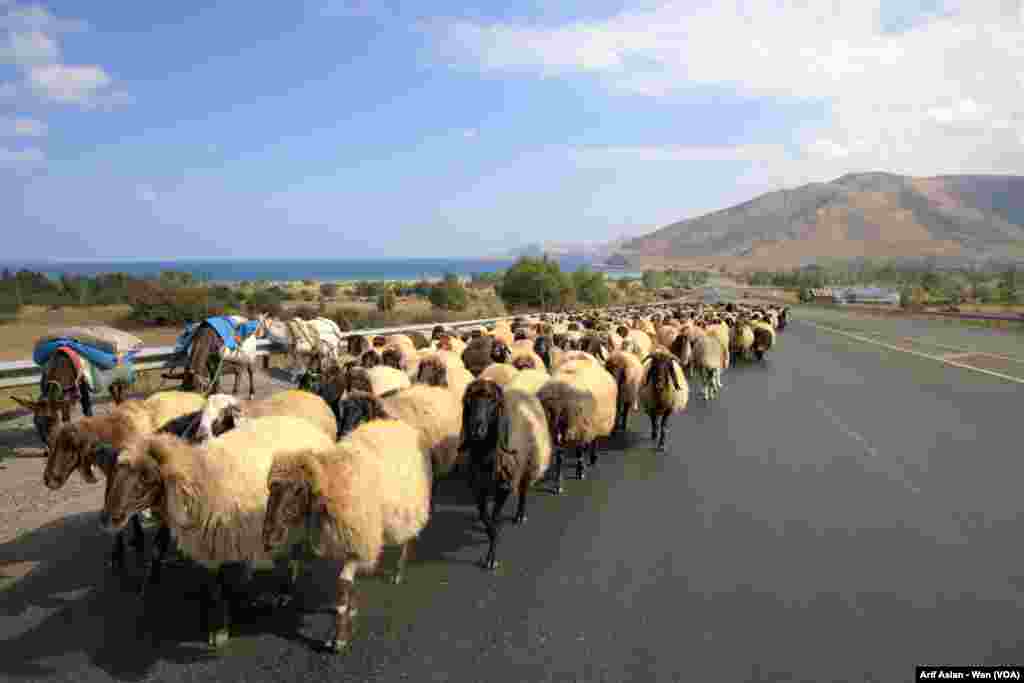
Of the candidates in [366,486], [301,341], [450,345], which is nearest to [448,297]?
[301,341]

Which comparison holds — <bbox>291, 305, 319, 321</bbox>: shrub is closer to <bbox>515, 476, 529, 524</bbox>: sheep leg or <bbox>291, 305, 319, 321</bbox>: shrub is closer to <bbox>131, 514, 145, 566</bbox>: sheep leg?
<bbox>131, 514, 145, 566</bbox>: sheep leg

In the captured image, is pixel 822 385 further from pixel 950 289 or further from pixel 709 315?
pixel 950 289

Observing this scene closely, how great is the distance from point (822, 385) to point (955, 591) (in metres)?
12.1

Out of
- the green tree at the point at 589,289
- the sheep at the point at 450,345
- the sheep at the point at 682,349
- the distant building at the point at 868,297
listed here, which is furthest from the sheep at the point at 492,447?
the distant building at the point at 868,297

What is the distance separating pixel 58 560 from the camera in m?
5.57

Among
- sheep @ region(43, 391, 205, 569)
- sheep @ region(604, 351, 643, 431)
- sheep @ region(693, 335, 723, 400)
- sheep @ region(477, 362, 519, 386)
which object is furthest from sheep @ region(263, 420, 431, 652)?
sheep @ region(693, 335, 723, 400)

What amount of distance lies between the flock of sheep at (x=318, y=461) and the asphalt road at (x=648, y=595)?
33cm

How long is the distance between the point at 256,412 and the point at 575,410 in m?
4.02

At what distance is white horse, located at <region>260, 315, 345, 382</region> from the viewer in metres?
13.4

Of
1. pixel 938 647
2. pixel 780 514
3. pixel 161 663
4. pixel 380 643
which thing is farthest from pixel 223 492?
pixel 780 514

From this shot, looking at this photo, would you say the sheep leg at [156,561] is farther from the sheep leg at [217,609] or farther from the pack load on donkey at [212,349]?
the pack load on donkey at [212,349]

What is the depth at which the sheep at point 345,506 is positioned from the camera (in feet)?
13.6

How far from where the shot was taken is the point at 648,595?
5.21 meters

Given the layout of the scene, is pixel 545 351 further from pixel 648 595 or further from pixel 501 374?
pixel 648 595
